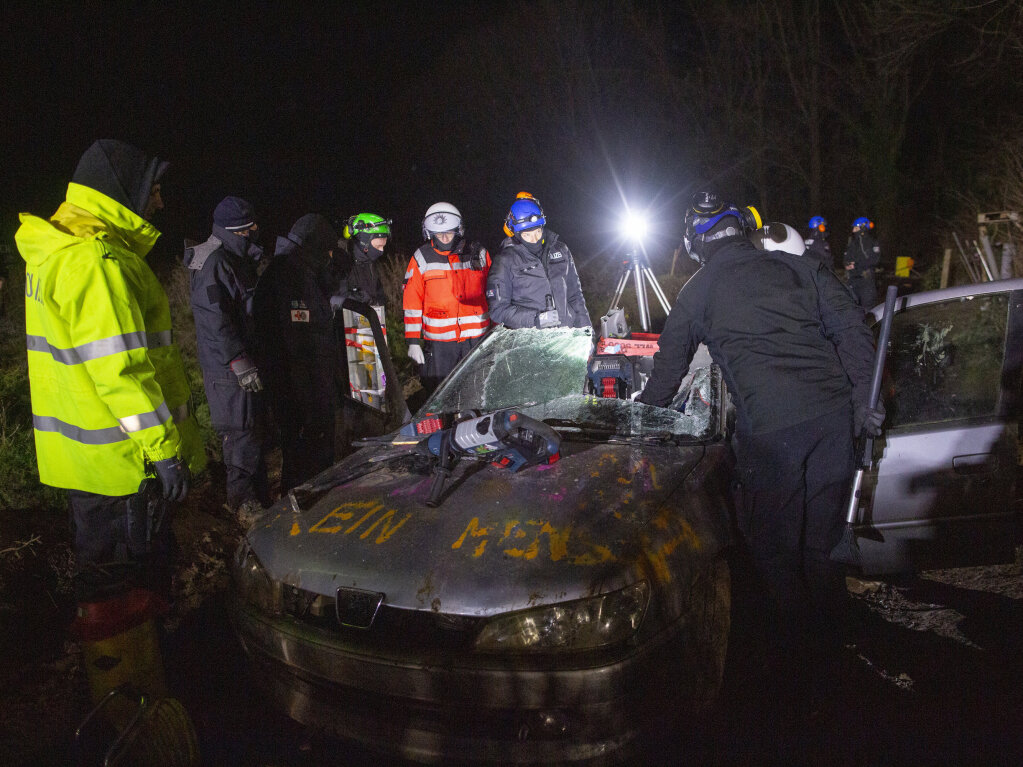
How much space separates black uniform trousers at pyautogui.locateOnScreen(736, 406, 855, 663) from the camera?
8.44 ft

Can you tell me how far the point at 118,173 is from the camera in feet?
8.09

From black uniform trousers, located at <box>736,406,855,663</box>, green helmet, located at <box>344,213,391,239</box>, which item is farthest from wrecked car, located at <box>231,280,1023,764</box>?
green helmet, located at <box>344,213,391,239</box>

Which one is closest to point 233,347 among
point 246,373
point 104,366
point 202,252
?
point 246,373

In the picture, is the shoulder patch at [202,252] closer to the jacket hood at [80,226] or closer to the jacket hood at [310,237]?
the jacket hood at [310,237]

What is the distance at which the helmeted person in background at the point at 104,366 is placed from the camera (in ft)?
7.45

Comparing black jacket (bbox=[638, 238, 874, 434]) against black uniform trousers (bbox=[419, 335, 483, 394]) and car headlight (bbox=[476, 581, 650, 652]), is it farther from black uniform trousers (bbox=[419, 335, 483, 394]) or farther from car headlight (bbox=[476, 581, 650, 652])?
black uniform trousers (bbox=[419, 335, 483, 394])

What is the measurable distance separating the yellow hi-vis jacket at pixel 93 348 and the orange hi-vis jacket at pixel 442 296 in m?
2.69

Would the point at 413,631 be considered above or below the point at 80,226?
below

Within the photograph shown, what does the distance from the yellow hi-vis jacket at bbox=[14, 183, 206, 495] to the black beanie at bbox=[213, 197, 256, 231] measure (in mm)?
1568

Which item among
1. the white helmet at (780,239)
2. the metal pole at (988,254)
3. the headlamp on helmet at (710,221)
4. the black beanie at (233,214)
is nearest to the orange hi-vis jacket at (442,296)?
the black beanie at (233,214)

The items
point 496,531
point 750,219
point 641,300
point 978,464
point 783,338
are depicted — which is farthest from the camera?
point 641,300

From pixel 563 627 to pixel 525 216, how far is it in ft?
12.2

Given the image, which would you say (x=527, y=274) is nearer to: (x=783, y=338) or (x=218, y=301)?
(x=218, y=301)

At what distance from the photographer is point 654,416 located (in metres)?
2.87
